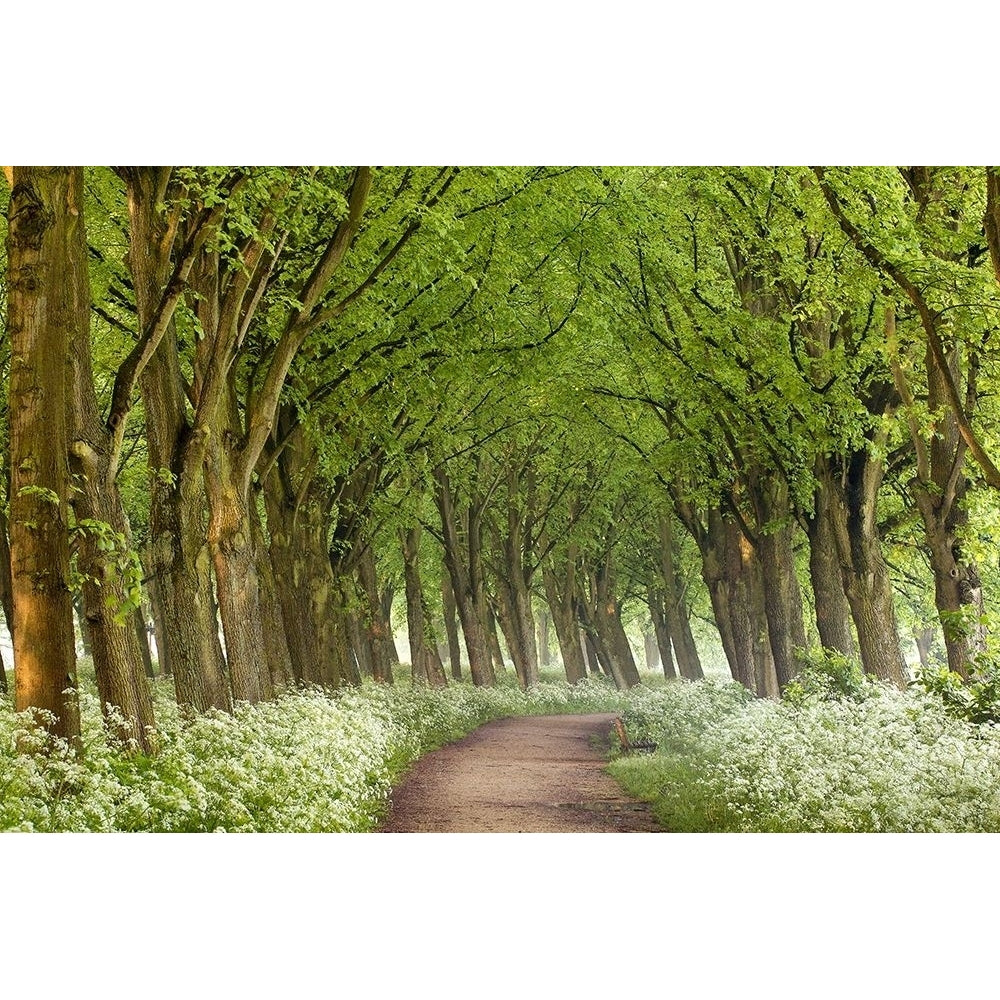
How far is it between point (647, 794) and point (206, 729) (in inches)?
158

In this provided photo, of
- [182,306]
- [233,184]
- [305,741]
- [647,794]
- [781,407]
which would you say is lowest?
[647,794]

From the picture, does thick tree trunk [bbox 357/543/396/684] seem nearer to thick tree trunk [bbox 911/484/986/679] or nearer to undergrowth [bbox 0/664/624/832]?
undergrowth [bbox 0/664/624/832]

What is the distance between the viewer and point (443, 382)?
15.5 m

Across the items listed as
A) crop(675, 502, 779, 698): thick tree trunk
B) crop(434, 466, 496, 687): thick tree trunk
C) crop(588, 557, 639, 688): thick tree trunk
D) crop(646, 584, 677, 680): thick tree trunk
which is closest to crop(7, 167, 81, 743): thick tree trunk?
crop(675, 502, 779, 698): thick tree trunk

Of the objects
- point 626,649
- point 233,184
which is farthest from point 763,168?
point 626,649

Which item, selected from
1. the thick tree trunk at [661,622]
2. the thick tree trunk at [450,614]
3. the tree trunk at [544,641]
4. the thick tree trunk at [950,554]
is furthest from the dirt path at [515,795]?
the tree trunk at [544,641]

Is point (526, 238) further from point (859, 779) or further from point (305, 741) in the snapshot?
point (859, 779)

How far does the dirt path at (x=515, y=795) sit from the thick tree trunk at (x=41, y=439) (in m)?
3.22

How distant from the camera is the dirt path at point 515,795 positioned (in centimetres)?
953

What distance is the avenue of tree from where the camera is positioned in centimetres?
821

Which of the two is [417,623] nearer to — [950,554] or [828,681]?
[828,681]

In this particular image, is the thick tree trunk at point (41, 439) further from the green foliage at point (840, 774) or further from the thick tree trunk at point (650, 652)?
the thick tree trunk at point (650, 652)

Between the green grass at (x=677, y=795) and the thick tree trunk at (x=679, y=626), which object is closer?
the green grass at (x=677, y=795)
